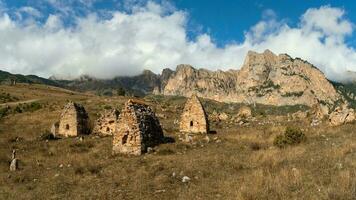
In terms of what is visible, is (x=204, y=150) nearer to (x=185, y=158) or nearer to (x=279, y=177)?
(x=185, y=158)

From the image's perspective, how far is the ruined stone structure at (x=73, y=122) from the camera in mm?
35156

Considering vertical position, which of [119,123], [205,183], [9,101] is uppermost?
[9,101]

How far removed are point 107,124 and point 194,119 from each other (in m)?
6.93

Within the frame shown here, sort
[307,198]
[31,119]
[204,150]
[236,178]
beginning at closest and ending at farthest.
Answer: [307,198] < [236,178] < [204,150] < [31,119]

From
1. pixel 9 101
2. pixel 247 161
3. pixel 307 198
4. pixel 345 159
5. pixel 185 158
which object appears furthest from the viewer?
pixel 9 101

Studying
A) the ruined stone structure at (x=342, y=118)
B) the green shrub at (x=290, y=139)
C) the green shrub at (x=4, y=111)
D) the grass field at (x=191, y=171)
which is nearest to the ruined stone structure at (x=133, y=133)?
the grass field at (x=191, y=171)

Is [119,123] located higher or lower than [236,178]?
higher

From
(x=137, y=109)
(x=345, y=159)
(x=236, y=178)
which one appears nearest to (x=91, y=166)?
(x=137, y=109)

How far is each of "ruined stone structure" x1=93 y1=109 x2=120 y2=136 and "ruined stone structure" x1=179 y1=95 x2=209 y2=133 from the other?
5.40m

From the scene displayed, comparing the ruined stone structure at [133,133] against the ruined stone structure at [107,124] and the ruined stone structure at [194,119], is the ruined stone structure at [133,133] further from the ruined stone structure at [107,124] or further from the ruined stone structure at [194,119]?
the ruined stone structure at [107,124]

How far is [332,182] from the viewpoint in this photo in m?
12.8

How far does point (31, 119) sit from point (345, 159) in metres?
37.4

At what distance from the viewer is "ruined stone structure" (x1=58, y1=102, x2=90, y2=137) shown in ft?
115

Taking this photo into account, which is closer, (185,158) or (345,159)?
(345,159)
